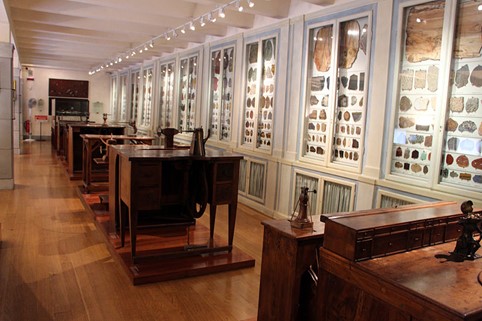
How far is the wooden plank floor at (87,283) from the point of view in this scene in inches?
123

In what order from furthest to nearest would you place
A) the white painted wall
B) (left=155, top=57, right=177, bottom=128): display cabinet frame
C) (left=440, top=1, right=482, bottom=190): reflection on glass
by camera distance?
the white painted wall → (left=155, top=57, right=177, bottom=128): display cabinet frame → (left=440, top=1, right=482, bottom=190): reflection on glass

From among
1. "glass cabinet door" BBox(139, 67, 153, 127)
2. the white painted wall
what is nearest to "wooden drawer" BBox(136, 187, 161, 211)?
"glass cabinet door" BBox(139, 67, 153, 127)

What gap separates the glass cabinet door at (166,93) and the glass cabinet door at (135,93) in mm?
2194

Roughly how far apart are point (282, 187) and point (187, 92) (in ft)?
14.0

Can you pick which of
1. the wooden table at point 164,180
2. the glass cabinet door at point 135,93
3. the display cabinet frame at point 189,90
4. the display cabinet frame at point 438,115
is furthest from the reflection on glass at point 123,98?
the display cabinet frame at point 438,115

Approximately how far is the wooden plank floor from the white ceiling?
3027 millimetres

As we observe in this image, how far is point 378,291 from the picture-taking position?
187 centimetres

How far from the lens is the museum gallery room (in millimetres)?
2146

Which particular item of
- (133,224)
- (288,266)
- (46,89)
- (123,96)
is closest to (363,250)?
(288,266)

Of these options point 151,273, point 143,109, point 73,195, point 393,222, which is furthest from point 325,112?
point 143,109

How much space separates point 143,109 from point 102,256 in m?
8.85

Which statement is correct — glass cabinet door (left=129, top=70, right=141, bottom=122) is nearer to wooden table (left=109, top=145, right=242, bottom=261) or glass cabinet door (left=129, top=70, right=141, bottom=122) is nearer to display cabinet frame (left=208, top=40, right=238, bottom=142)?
display cabinet frame (left=208, top=40, right=238, bottom=142)

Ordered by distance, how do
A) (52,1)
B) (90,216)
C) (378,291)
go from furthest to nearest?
(52,1), (90,216), (378,291)

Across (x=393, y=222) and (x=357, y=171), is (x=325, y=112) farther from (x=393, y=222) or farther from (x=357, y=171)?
(x=393, y=222)
